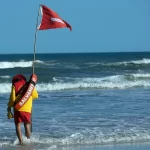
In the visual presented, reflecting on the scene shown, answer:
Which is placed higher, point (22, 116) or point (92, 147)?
point (22, 116)

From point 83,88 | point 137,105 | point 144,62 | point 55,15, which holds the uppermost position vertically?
point 55,15

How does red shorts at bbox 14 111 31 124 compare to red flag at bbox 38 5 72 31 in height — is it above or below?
below

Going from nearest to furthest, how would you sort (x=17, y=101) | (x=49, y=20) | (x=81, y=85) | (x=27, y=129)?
1. (x=17, y=101)
2. (x=27, y=129)
3. (x=49, y=20)
4. (x=81, y=85)

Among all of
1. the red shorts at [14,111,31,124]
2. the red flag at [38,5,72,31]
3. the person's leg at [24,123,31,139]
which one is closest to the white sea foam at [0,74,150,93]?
the red flag at [38,5,72,31]

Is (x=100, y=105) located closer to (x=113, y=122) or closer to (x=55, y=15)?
(x=113, y=122)

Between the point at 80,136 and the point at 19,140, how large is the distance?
125cm

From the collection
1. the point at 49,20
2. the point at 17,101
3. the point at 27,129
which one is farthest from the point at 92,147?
the point at 49,20

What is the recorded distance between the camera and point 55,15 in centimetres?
1060

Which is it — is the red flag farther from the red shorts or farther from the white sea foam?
the white sea foam

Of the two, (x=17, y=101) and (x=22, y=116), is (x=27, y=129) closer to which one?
(x=22, y=116)

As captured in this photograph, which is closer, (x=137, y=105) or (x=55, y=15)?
(x=55, y=15)

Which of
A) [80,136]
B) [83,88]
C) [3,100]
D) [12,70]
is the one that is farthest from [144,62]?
[80,136]

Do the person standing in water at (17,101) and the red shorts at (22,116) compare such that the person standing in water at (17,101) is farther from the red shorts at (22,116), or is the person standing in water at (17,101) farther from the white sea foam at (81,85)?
the white sea foam at (81,85)

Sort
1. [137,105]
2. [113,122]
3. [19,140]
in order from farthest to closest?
1. [137,105]
2. [113,122]
3. [19,140]
